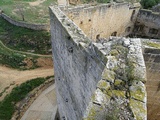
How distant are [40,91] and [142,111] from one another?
63.3ft

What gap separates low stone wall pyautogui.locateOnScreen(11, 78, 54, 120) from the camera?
68.8 ft

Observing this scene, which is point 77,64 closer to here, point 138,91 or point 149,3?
point 138,91

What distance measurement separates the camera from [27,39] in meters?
32.8

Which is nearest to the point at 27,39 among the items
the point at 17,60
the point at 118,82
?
the point at 17,60

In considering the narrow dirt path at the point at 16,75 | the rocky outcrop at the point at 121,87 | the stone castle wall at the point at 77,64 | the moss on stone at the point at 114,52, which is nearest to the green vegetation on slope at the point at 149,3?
the narrow dirt path at the point at 16,75

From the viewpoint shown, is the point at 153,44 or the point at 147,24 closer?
the point at 153,44

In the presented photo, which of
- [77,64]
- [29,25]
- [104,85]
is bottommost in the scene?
[29,25]

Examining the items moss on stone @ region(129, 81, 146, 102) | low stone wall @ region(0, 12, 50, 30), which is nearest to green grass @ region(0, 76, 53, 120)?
low stone wall @ region(0, 12, 50, 30)

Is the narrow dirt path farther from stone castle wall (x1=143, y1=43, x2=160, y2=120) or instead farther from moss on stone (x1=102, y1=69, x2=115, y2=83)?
moss on stone (x1=102, y1=69, x2=115, y2=83)

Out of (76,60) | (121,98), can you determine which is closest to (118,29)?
(76,60)

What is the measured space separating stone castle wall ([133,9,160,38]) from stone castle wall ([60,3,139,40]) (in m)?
0.51

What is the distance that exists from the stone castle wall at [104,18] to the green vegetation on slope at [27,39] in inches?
→ 634

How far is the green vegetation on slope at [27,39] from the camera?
1253 inches

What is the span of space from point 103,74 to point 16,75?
23565 mm
